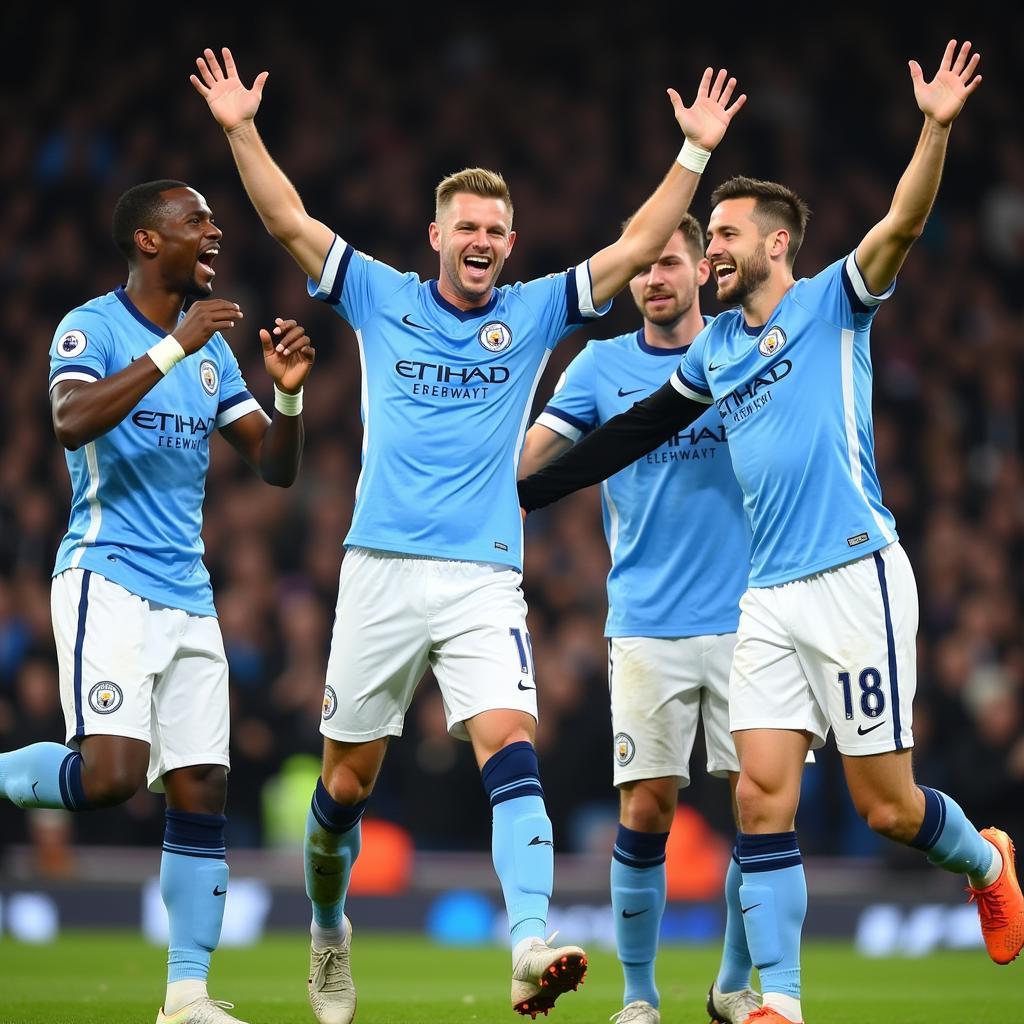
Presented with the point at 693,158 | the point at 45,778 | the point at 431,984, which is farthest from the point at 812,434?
the point at 431,984

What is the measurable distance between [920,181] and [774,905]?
7.79ft

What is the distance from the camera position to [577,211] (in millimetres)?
17594

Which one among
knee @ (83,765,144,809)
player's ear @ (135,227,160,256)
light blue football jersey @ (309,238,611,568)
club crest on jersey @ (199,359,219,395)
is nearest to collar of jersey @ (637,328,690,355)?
light blue football jersey @ (309,238,611,568)

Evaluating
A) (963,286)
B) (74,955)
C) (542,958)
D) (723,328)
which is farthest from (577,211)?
(542,958)

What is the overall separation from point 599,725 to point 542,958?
21.9 feet

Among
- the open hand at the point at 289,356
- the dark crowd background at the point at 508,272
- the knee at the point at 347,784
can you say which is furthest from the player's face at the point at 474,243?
the dark crowd background at the point at 508,272

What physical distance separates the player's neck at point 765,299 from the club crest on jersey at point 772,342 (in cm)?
12

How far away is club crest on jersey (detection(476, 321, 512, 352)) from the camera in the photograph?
620cm

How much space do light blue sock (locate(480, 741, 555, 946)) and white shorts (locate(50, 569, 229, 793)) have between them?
1.07 metres

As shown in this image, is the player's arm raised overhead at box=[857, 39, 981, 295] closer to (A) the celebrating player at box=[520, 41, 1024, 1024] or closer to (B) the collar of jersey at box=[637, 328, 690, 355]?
(A) the celebrating player at box=[520, 41, 1024, 1024]

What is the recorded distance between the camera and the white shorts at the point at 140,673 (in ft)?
19.4

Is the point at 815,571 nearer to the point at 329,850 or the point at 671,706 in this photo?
the point at 671,706

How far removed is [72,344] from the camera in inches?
241

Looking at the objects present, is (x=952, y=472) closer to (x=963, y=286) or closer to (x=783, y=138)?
(x=963, y=286)
